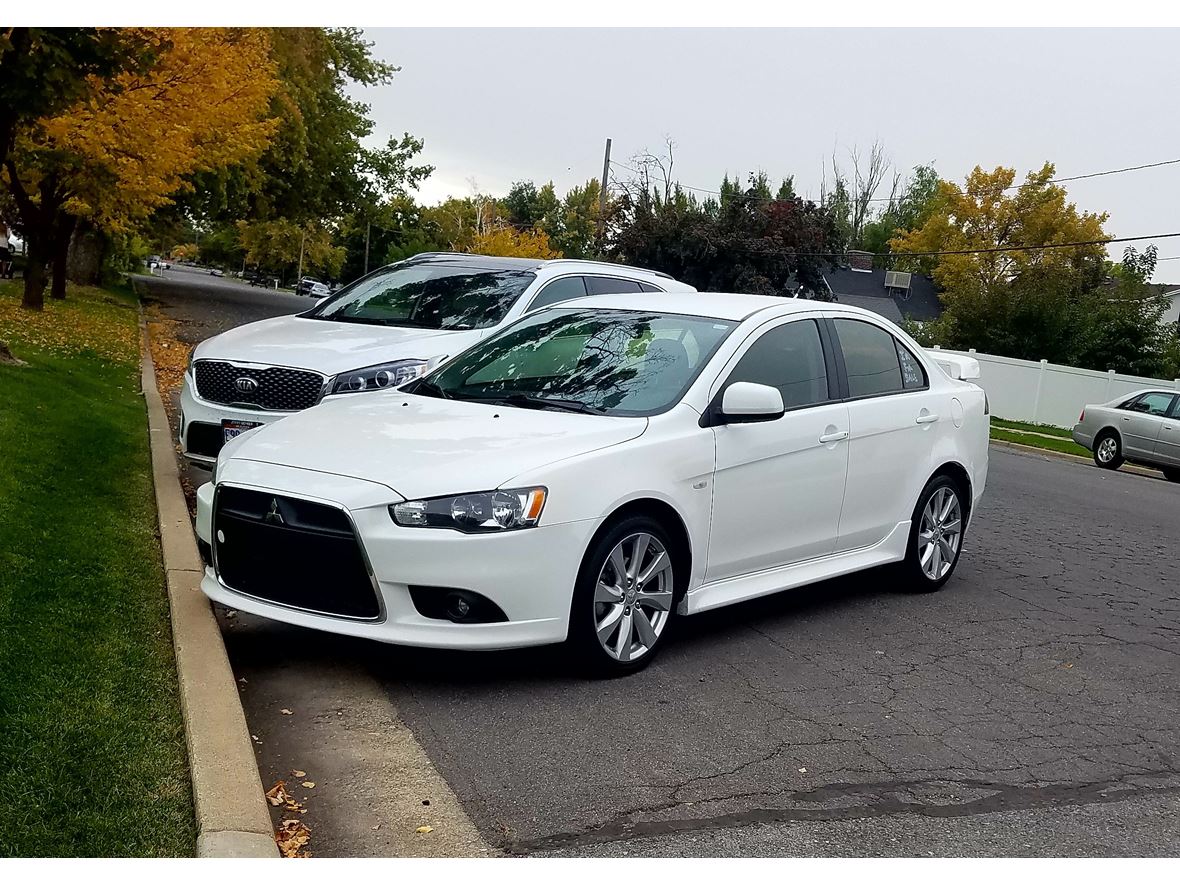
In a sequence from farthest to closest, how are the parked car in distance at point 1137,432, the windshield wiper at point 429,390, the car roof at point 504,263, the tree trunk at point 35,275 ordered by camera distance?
the tree trunk at point 35,275 < the parked car in distance at point 1137,432 < the car roof at point 504,263 < the windshield wiper at point 429,390

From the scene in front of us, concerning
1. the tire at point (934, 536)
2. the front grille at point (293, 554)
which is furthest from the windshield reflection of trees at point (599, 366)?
the tire at point (934, 536)

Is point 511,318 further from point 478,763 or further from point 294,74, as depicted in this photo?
point 294,74

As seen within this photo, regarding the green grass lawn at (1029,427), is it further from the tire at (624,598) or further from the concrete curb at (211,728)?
the concrete curb at (211,728)

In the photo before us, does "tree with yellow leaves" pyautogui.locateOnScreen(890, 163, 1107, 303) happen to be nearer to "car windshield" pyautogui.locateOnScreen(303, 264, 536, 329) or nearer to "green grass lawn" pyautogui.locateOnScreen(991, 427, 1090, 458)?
"green grass lawn" pyautogui.locateOnScreen(991, 427, 1090, 458)

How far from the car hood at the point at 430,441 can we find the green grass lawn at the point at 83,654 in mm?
980

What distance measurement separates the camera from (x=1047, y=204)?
63.3 meters

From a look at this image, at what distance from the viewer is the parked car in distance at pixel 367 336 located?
8414 millimetres

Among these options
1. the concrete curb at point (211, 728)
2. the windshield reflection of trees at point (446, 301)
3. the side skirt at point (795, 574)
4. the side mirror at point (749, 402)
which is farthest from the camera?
the windshield reflection of trees at point (446, 301)

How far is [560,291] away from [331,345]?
2.10m

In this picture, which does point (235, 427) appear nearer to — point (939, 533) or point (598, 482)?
point (598, 482)

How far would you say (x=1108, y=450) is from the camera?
71.8 ft

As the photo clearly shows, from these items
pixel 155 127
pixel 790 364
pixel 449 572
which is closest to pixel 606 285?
pixel 790 364

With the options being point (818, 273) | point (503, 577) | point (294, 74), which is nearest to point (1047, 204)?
point (818, 273)

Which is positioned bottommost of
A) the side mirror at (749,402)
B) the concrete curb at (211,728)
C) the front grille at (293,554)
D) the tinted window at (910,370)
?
the concrete curb at (211,728)
